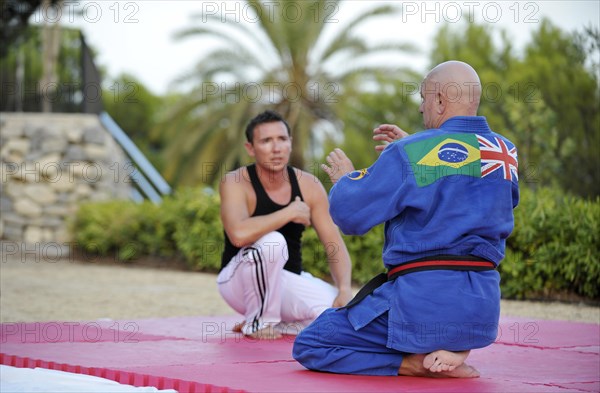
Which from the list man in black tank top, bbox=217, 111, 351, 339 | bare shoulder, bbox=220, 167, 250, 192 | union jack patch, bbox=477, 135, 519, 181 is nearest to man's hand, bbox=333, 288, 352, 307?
man in black tank top, bbox=217, 111, 351, 339

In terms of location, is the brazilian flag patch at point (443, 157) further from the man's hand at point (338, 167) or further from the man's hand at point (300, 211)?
the man's hand at point (300, 211)

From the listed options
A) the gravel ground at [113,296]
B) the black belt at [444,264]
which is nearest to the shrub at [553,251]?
the gravel ground at [113,296]

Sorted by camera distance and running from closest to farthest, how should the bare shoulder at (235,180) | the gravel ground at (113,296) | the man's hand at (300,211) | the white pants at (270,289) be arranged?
1. the white pants at (270,289)
2. the man's hand at (300,211)
3. the bare shoulder at (235,180)
4. the gravel ground at (113,296)

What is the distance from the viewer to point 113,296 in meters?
8.00

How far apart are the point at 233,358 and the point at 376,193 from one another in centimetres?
123

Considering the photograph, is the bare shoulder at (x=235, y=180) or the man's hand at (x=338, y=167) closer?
the man's hand at (x=338, y=167)

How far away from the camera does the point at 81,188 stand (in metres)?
14.5

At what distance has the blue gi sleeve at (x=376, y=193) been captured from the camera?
311 centimetres

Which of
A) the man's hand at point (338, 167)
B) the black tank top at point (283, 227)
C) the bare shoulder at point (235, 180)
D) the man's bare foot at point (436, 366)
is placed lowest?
the man's bare foot at point (436, 366)

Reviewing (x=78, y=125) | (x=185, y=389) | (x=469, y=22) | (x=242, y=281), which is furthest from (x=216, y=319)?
(x=469, y=22)

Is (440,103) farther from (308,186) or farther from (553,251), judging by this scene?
(553,251)

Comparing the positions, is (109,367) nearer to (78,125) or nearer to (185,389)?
(185,389)

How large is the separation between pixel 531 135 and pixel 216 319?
8799 mm

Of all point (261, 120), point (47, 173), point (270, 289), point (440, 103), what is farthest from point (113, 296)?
point (47, 173)
